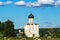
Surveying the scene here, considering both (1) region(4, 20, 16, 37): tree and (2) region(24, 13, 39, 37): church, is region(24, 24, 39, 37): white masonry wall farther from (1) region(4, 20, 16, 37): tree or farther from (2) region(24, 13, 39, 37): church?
(1) region(4, 20, 16, 37): tree

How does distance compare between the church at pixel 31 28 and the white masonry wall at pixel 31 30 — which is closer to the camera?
the church at pixel 31 28

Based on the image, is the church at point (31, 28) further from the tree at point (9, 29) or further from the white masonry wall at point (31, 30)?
the tree at point (9, 29)

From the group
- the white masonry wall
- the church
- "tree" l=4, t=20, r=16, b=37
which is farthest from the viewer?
the white masonry wall

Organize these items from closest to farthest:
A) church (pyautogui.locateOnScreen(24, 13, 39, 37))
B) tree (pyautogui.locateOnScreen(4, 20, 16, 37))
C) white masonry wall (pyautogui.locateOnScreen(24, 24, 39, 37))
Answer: tree (pyautogui.locateOnScreen(4, 20, 16, 37)) < church (pyautogui.locateOnScreen(24, 13, 39, 37)) < white masonry wall (pyautogui.locateOnScreen(24, 24, 39, 37))

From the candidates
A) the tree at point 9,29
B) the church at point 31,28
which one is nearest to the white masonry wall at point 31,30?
the church at point 31,28

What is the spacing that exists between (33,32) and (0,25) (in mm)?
12244

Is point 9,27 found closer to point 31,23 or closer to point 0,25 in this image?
point 31,23

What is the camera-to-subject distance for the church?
2303 inches

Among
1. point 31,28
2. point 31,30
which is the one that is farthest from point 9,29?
point 31,30

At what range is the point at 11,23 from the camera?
57.8 m

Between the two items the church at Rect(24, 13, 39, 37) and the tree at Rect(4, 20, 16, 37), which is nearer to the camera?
the tree at Rect(4, 20, 16, 37)

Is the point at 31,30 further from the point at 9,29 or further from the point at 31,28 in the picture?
the point at 9,29

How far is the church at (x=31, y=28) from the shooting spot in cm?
5850

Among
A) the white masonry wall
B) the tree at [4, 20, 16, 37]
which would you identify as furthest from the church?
the tree at [4, 20, 16, 37]
